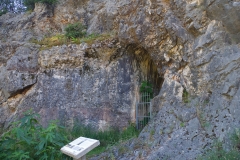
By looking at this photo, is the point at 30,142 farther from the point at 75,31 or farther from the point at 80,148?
the point at 75,31

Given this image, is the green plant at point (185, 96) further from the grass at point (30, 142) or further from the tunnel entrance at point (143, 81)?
the grass at point (30, 142)

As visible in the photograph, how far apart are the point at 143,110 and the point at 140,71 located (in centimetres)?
152

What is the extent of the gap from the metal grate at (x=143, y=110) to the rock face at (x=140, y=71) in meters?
0.28

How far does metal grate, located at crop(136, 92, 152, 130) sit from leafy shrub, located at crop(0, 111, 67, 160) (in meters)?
4.66

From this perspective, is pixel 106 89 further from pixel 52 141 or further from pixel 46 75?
pixel 52 141

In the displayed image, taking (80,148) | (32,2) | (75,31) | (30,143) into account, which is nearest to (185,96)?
(80,148)

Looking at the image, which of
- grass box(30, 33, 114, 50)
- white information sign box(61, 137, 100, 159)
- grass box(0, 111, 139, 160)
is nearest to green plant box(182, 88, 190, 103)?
grass box(0, 111, 139, 160)

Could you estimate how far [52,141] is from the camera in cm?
523

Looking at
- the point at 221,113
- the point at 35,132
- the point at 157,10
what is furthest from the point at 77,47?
the point at 221,113

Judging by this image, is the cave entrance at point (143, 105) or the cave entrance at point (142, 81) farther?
the cave entrance at point (142, 81)

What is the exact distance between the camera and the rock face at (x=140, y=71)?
6.03m

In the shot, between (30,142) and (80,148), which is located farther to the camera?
(30,142)

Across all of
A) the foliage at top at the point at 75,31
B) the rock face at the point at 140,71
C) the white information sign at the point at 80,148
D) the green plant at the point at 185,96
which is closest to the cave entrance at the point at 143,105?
the rock face at the point at 140,71

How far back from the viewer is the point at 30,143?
Result: 5281 millimetres
